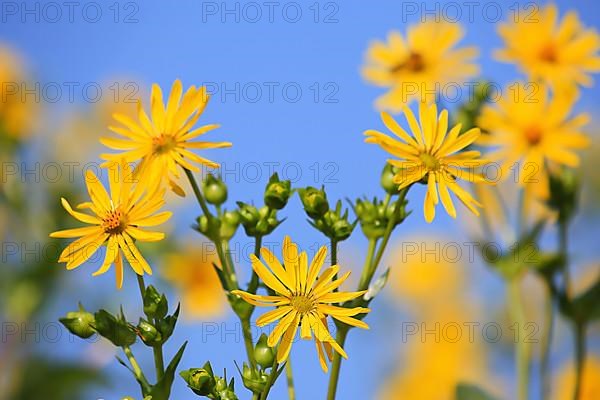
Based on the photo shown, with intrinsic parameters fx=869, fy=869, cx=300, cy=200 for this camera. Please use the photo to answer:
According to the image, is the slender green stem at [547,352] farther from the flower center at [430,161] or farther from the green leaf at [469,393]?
the flower center at [430,161]

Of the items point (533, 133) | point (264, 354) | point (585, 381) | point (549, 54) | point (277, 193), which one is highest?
point (549, 54)

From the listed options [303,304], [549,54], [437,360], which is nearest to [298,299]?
[303,304]

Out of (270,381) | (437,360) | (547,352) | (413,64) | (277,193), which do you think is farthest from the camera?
(437,360)

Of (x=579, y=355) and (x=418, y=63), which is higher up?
(x=418, y=63)

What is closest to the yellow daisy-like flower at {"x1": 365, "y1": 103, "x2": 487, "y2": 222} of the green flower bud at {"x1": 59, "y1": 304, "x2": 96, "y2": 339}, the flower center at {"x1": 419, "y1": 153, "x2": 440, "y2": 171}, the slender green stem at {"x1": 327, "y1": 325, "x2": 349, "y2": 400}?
the flower center at {"x1": 419, "y1": 153, "x2": 440, "y2": 171}

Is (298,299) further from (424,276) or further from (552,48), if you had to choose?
(424,276)

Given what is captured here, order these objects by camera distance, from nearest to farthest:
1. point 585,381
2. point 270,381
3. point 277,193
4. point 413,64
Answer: point 270,381, point 277,193, point 413,64, point 585,381

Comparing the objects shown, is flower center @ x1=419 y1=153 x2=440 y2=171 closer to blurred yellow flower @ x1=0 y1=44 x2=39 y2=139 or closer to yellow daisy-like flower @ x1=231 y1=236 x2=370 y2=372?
yellow daisy-like flower @ x1=231 y1=236 x2=370 y2=372
